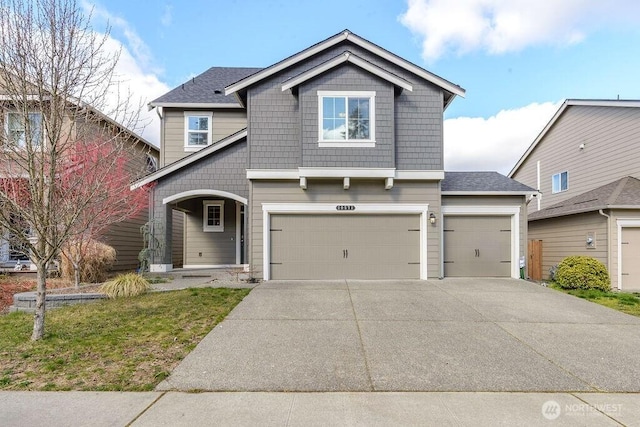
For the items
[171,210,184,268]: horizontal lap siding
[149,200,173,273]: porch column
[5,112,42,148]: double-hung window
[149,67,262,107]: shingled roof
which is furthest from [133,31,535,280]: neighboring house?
[171,210,184,268]: horizontal lap siding

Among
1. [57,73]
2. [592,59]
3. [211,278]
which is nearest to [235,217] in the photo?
[211,278]

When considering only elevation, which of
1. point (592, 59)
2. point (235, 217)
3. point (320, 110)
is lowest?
point (235, 217)

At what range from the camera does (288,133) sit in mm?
11414

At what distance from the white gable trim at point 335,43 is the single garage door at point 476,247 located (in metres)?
4.21

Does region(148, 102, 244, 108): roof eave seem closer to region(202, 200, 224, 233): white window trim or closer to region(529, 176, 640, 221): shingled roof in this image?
region(202, 200, 224, 233): white window trim

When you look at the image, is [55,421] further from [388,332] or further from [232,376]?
[388,332]

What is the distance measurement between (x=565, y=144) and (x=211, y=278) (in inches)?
656

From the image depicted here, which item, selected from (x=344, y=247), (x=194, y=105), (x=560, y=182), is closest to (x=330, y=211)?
(x=344, y=247)

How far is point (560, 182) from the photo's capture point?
17453 millimetres

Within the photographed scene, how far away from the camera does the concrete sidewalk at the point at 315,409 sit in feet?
12.0

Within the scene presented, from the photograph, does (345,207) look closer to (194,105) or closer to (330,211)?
(330,211)

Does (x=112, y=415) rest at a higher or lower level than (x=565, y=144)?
lower

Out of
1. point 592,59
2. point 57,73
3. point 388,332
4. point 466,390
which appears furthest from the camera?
point 592,59

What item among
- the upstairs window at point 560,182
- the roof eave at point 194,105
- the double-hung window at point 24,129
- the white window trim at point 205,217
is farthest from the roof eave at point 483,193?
the double-hung window at point 24,129
